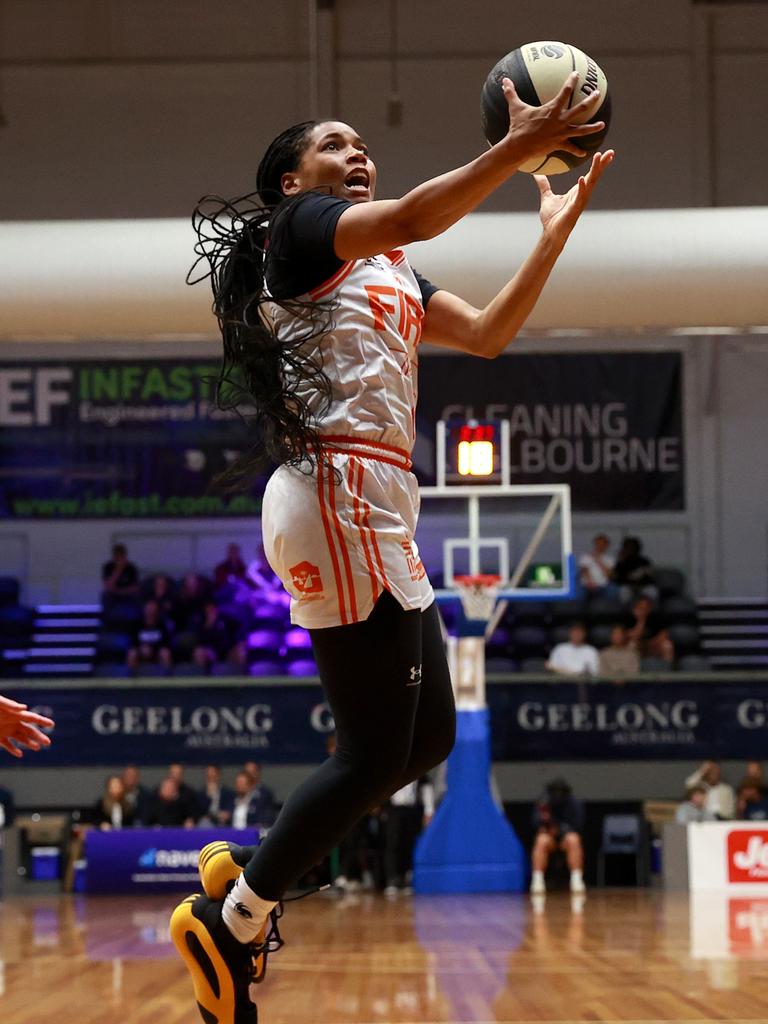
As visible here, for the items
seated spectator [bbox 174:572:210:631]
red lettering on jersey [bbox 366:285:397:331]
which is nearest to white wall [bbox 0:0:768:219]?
seated spectator [bbox 174:572:210:631]

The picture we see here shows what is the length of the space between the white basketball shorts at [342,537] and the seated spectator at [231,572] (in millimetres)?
13722

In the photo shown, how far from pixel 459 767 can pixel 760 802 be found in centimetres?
304

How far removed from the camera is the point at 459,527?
57.2 feet

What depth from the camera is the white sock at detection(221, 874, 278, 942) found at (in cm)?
282

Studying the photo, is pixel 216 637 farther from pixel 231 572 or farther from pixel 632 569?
pixel 632 569

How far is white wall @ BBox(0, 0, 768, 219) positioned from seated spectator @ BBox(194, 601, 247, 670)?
4.61 meters

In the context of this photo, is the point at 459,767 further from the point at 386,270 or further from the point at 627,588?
the point at 386,270

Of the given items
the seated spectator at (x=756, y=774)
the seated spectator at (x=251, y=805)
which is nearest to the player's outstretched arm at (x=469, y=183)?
the seated spectator at (x=251, y=805)

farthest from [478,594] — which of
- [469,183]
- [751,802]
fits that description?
[469,183]

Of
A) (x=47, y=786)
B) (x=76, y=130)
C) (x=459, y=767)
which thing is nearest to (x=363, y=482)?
(x=459, y=767)

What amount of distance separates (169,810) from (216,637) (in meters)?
3.22

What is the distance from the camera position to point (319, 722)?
46.3 ft

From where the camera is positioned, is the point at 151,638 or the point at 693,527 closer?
the point at 151,638

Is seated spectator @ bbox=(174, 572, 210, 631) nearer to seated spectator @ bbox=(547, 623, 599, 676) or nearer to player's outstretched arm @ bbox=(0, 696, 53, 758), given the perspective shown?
seated spectator @ bbox=(547, 623, 599, 676)
